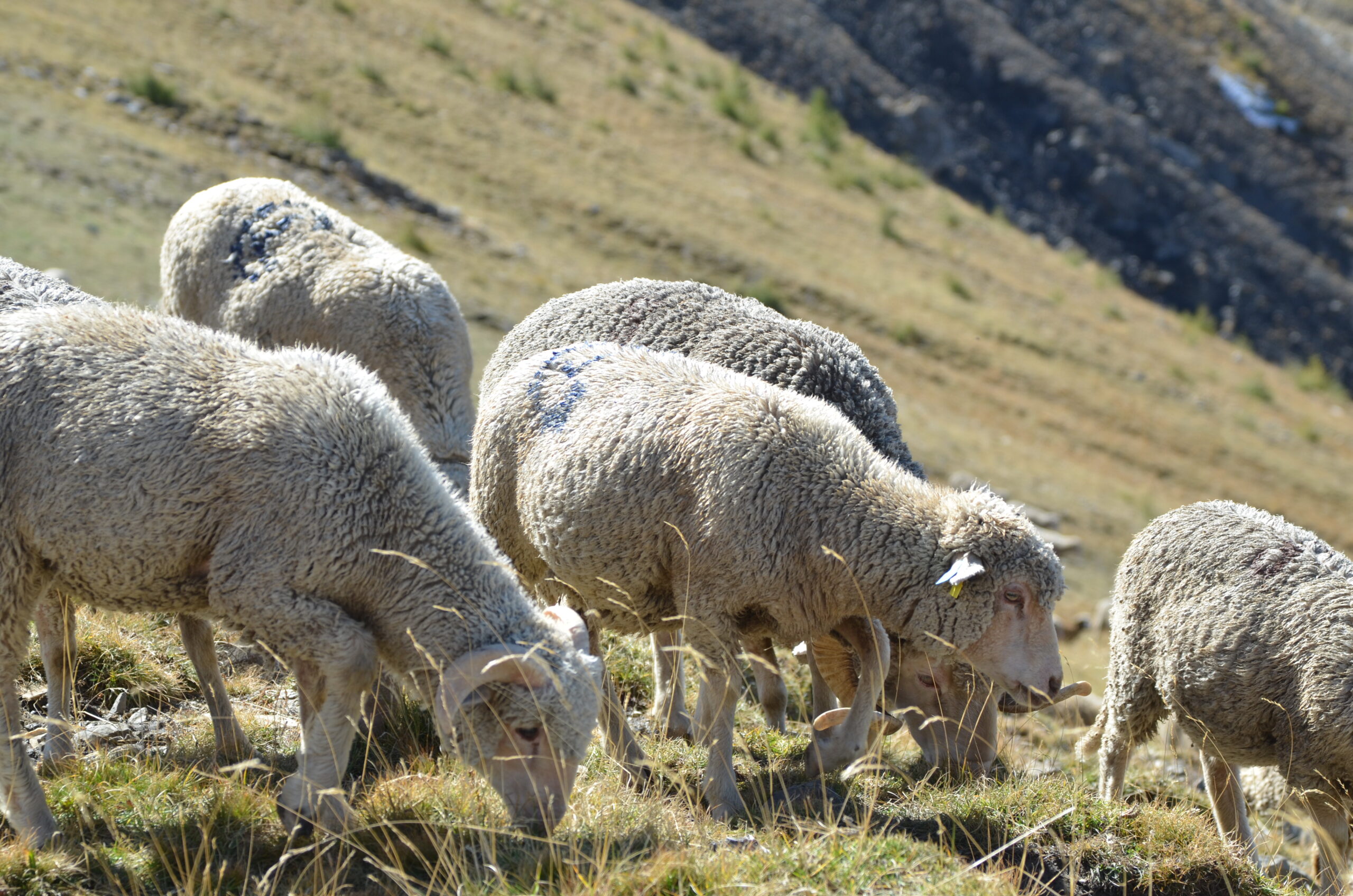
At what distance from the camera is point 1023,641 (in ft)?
17.4

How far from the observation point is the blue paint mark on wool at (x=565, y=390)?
5.86 metres

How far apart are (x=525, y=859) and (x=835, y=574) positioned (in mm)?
1861

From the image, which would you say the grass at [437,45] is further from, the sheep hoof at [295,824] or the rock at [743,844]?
the rock at [743,844]

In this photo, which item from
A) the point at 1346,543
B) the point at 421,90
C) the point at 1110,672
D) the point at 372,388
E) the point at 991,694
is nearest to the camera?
the point at 372,388

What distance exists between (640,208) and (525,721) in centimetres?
2361

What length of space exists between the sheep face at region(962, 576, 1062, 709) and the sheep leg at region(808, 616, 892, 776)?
0.46 meters

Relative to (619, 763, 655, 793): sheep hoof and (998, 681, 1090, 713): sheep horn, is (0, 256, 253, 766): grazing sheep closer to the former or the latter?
(619, 763, 655, 793): sheep hoof

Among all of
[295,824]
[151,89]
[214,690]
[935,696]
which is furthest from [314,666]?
[151,89]

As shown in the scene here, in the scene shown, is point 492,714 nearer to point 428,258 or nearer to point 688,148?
point 428,258

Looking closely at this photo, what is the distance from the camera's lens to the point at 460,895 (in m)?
4.00

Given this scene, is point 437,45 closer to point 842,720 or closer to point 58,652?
point 58,652

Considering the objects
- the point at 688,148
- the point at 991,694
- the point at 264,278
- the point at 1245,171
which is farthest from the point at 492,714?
the point at 1245,171

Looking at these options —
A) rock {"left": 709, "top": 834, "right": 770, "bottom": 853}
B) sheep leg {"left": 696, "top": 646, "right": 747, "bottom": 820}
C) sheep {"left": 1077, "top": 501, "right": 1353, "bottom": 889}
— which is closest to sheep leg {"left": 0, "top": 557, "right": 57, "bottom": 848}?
rock {"left": 709, "top": 834, "right": 770, "bottom": 853}

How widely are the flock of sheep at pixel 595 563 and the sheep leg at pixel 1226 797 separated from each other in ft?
0.06
